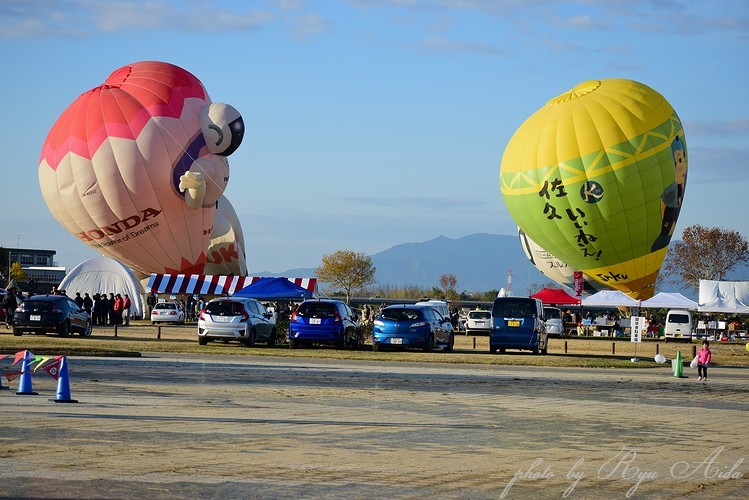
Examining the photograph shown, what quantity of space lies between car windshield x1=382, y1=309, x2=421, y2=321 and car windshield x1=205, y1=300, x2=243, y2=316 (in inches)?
189

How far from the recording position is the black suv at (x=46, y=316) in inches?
1518

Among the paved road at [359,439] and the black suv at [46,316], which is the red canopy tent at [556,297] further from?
the paved road at [359,439]

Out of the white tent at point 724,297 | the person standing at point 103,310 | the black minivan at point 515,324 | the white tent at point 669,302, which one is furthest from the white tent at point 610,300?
the person standing at point 103,310

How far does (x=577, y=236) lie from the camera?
5778 cm

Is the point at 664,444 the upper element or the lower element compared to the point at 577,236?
lower

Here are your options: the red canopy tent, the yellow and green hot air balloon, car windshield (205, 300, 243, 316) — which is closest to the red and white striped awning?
the yellow and green hot air balloon

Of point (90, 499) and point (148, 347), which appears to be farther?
point (148, 347)

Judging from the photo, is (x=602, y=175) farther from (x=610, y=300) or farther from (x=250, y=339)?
(x=250, y=339)

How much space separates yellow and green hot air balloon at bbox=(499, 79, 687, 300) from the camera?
54.5 m

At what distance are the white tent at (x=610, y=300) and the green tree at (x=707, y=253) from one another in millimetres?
60115

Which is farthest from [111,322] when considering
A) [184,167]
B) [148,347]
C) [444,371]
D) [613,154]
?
[444,371]

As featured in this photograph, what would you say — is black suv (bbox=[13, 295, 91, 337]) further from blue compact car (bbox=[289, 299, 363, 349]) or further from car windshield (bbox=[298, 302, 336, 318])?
car windshield (bbox=[298, 302, 336, 318])

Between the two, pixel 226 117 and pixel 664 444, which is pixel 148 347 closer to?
pixel 664 444

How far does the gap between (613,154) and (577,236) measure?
5467 millimetres
